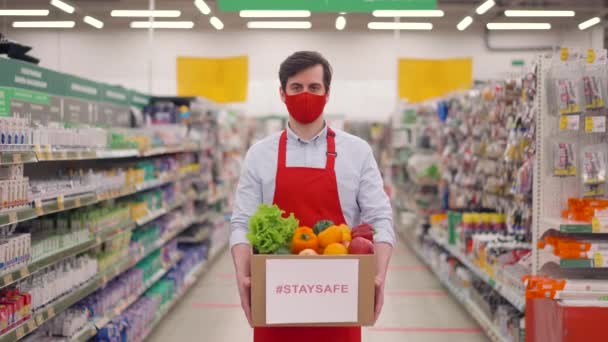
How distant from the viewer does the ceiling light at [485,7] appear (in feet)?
44.7

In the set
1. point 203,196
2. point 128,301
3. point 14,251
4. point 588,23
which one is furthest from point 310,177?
point 588,23

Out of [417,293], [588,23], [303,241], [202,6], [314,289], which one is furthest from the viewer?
[588,23]

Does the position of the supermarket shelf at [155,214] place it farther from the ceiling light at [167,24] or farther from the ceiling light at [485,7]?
the ceiling light at [167,24]

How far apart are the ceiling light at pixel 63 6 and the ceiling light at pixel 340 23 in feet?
20.2

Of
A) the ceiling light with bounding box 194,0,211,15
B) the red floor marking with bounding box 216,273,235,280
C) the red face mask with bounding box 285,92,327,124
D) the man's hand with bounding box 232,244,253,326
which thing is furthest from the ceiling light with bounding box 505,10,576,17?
the man's hand with bounding box 232,244,253,326

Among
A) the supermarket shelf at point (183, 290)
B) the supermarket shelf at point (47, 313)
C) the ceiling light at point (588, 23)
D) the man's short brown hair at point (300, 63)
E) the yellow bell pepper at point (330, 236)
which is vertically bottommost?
the supermarket shelf at point (183, 290)

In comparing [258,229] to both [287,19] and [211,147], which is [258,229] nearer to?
[211,147]

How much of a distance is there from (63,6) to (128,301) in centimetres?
988

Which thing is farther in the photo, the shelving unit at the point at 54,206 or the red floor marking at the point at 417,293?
the red floor marking at the point at 417,293

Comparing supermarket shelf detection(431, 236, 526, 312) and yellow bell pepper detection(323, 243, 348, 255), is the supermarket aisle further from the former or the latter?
yellow bell pepper detection(323, 243, 348, 255)

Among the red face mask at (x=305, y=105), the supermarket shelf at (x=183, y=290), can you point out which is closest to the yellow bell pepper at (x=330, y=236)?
the red face mask at (x=305, y=105)

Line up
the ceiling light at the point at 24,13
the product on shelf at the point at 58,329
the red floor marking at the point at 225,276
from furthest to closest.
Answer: the red floor marking at the point at 225,276, the ceiling light at the point at 24,13, the product on shelf at the point at 58,329

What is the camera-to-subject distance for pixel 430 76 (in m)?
13.8

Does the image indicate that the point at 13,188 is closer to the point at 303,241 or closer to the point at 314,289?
the point at 303,241
